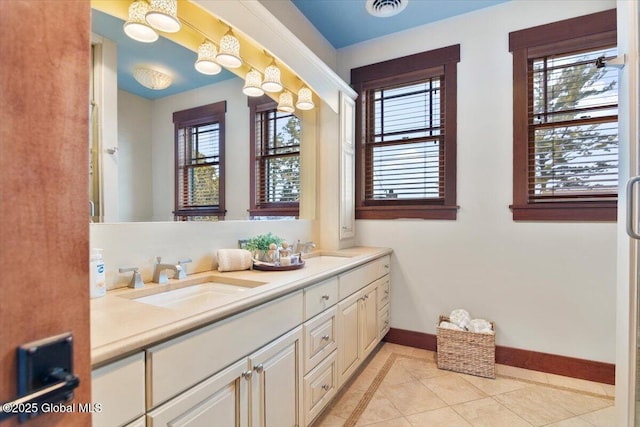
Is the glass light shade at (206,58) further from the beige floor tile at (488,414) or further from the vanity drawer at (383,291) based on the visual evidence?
the beige floor tile at (488,414)

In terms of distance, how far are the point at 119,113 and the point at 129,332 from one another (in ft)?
3.20

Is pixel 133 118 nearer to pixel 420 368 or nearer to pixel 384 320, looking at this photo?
pixel 384 320

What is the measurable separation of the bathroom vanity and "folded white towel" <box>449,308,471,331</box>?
2.92 ft

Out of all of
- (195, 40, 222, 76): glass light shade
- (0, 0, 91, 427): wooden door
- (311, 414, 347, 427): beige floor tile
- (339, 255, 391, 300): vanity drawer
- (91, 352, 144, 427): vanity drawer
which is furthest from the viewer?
(339, 255, 391, 300): vanity drawer

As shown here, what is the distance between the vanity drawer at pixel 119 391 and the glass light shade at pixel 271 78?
→ 5.72 feet

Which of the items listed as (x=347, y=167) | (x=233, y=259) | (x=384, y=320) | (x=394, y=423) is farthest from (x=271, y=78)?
(x=394, y=423)

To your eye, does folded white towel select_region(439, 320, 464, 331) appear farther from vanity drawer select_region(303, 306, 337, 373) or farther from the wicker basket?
vanity drawer select_region(303, 306, 337, 373)

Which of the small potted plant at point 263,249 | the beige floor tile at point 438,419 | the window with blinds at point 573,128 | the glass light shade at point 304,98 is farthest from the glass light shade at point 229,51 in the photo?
the beige floor tile at point 438,419

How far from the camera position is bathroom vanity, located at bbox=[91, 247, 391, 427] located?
2.69ft

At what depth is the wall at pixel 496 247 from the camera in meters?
2.25

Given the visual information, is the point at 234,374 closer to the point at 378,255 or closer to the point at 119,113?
the point at 119,113

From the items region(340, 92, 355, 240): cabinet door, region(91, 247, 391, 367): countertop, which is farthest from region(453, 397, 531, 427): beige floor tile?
region(340, 92, 355, 240): cabinet door

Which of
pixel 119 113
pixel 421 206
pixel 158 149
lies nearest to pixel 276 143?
pixel 158 149

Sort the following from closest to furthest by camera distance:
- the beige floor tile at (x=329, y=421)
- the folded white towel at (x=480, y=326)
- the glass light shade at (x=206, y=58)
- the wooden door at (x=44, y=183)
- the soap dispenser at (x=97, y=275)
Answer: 1. the wooden door at (x=44, y=183)
2. the soap dispenser at (x=97, y=275)
3. the glass light shade at (x=206, y=58)
4. the beige floor tile at (x=329, y=421)
5. the folded white towel at (x=480, y=326)
